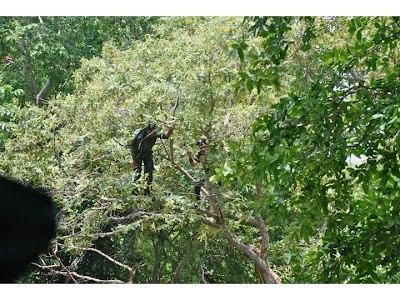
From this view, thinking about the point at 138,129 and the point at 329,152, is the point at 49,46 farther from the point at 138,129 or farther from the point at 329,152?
the point at 329,152

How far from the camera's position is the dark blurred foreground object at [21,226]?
3570 millimetres

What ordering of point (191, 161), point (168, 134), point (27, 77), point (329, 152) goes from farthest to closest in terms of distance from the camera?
point (27, 77) < point (191, 161) < point (168, 134) < point (329, 152)

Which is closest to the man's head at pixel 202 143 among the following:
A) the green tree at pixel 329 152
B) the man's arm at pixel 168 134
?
the man's arm at pixel 168 134

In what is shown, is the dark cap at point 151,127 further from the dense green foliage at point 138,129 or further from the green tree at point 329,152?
the green tree at point 329,152

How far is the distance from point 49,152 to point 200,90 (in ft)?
3.39

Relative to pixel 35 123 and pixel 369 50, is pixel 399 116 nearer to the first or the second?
pixel 369 50

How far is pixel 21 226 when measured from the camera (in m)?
3.58

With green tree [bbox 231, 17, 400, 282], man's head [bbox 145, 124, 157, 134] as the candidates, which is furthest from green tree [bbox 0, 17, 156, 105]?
green tree [bbox 231, 17, 400, 282]

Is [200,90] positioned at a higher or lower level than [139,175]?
higher

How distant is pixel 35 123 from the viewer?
12.7 feet

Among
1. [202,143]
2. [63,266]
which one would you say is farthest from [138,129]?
[63,266]

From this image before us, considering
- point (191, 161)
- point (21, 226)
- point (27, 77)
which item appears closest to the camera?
point (21, 226)

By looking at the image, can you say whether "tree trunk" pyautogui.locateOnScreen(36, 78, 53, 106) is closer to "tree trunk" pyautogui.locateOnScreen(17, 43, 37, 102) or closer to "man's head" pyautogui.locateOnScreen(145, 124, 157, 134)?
"tree trunk" pyautogui.locateOnScreen(17, 43, 37, 102)
